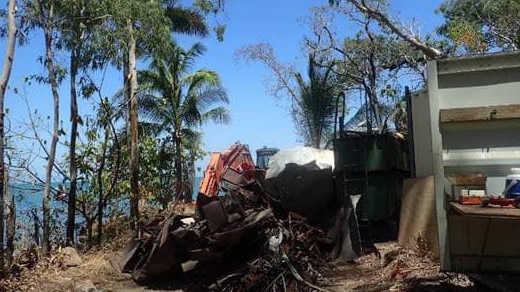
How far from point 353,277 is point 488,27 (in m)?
18.6

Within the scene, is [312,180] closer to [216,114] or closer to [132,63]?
[132,63]

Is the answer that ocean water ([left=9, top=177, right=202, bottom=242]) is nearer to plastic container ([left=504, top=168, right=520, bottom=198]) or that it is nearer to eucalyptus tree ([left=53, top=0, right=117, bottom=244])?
eucalyptus tree ([left=53, top=0, right=117, bottom=244])

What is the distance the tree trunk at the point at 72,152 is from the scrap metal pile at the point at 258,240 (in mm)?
2998

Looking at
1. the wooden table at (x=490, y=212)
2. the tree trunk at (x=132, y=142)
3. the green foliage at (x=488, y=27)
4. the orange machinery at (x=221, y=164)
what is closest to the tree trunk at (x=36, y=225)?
the tree trunk at (x=132, y=142)

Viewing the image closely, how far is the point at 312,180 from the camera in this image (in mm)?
9414

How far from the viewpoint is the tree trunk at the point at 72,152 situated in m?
12.0

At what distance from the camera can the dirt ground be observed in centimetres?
618

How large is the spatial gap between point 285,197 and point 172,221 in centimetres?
187

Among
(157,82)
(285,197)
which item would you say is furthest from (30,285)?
(157,82)

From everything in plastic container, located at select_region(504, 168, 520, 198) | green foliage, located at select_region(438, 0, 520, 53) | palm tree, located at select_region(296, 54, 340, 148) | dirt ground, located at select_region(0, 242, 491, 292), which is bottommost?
dirt ground, located at select_region(0, 242, 491, 292)

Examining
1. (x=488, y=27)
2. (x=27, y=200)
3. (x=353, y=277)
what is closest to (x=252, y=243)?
(x=353, y=277)

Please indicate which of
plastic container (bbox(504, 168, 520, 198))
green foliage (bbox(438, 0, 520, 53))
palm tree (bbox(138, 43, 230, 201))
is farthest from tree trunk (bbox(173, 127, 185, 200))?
plastic container (bbox(504, 168, 520, 198))

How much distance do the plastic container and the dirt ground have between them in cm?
163

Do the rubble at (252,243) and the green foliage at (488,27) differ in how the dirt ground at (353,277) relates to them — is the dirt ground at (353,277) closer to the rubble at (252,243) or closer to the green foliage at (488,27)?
the rubble at (252,243)
